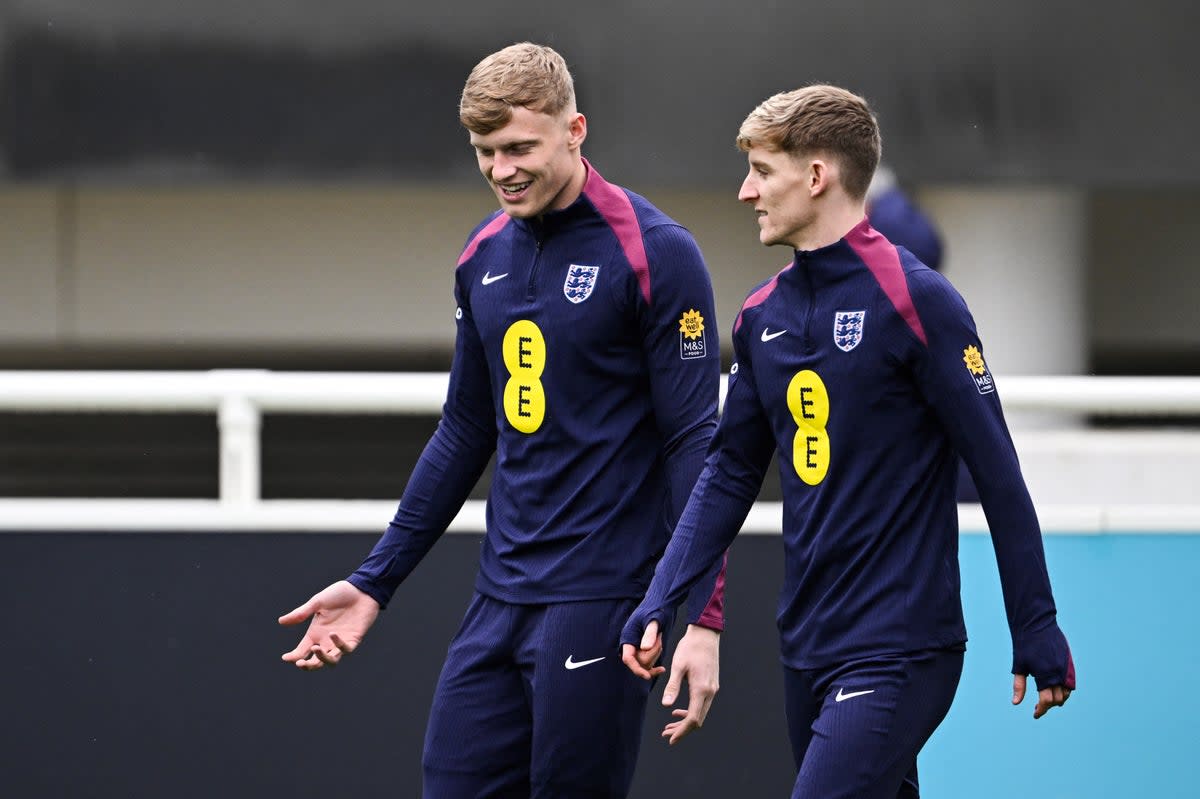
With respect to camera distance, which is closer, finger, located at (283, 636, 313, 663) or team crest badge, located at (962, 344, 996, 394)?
team crest badge, located at (962, 344, 996, 394)

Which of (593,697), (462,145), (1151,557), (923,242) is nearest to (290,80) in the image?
(462,145)

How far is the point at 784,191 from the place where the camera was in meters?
3.40

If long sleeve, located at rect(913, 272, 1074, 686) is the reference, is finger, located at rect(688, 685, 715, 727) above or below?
below

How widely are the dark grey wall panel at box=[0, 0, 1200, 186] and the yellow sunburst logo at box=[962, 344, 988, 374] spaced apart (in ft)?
20.5

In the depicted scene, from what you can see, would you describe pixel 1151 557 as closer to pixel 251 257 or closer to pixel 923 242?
pixel 923 242

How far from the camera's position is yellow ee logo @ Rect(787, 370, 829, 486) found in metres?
3.37

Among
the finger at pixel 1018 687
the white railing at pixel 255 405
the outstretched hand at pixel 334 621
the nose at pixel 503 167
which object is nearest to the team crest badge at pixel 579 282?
the nose at pixel 503 167

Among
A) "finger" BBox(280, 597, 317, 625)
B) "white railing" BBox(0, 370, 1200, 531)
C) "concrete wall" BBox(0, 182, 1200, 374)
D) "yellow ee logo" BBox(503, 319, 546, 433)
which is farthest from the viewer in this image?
"concrete wall" BBox(0, 182, 1200, 374)

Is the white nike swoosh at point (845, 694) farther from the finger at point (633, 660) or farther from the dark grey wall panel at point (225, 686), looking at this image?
the dark grey wall panel at point (225, 686)

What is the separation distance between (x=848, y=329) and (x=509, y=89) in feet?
2.78

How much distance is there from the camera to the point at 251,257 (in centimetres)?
1445

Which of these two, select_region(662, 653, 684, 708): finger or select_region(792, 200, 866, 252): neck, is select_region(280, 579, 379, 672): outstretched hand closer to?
select_region(662, 653, 684, 708): finger

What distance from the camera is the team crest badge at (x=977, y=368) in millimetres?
3277

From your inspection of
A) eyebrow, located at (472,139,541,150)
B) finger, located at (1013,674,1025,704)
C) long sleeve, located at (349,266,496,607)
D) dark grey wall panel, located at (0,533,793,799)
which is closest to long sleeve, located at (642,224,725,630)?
eyebrow, located at (472,139,541,150)
